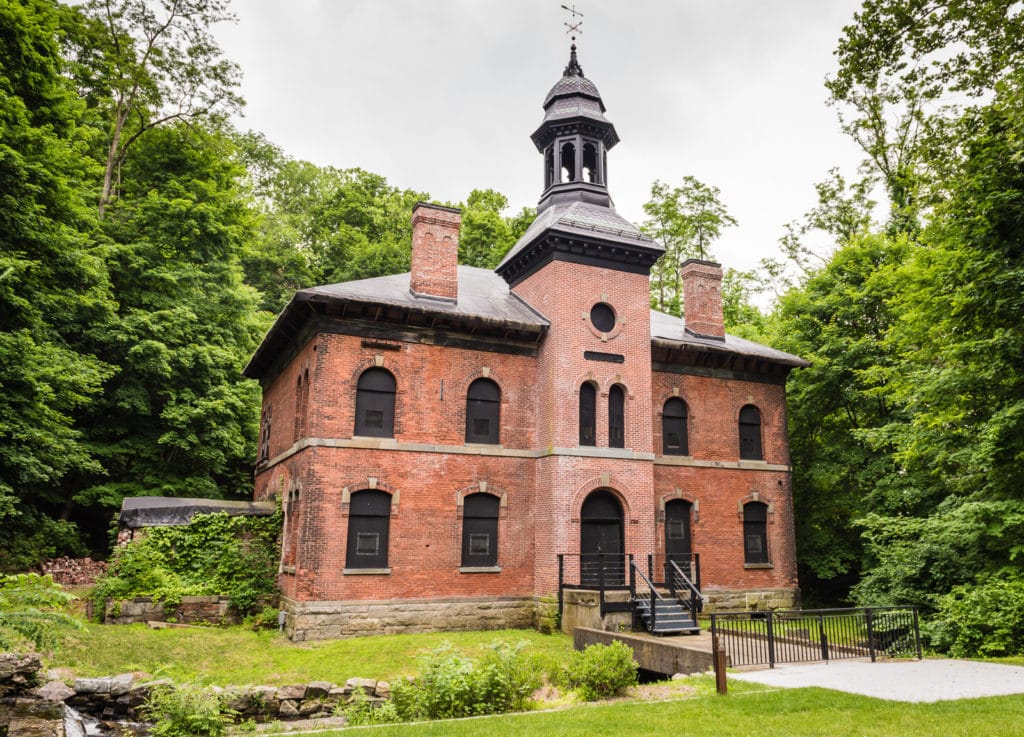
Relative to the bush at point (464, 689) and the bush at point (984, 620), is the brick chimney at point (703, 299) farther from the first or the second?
the bush at point (464, 689)

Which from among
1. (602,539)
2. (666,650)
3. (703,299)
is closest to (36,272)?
(602,539)

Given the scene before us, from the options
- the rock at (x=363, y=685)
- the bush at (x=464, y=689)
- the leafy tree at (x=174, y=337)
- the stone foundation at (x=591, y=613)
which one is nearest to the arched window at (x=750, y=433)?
the stone foundation at (x=591, y=613)

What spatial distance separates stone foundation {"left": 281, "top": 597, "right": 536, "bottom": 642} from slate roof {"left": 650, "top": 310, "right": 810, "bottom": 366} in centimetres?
832

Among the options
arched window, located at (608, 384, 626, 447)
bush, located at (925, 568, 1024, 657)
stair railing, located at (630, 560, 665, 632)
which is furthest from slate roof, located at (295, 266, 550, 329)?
bush, located at (925, 568, 1024, 657)

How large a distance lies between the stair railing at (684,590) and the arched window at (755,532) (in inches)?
122

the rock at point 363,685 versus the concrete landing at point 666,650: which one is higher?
the concrete landing at point 666,650

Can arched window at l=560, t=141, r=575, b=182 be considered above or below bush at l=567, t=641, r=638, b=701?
above

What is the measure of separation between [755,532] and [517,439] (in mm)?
8152

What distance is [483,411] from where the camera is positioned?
60.5ft

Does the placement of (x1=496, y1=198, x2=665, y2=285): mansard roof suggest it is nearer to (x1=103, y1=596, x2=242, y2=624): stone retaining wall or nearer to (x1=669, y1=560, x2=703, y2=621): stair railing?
(x1=669, y1=560, x2=703, y2=621): stair railing

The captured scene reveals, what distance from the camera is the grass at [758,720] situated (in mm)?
7434

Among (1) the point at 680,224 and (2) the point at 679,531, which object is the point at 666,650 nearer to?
(2) the point at 679,531

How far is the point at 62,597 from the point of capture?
8.96m

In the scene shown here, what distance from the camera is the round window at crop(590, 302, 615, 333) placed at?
752 inches
